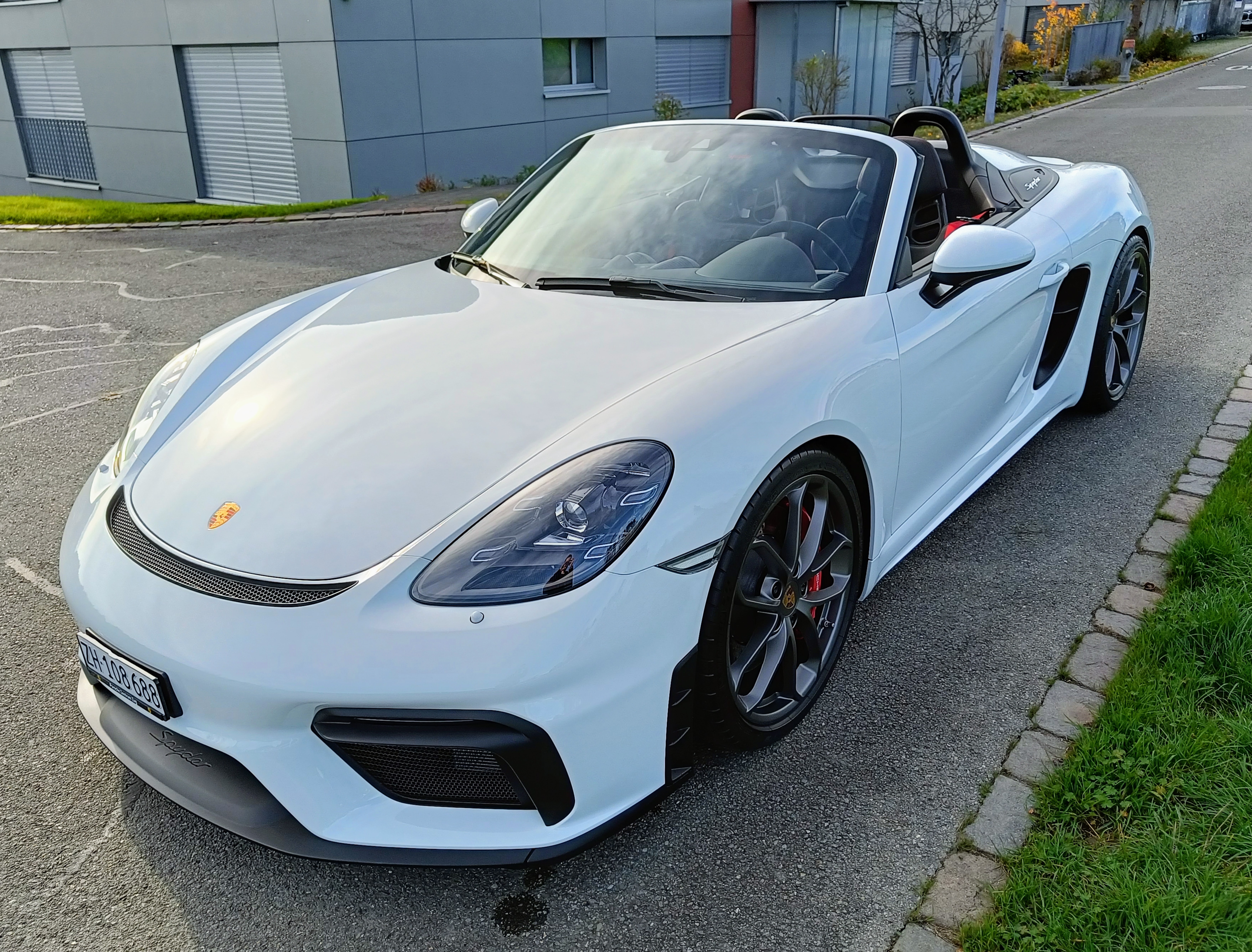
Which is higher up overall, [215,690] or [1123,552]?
[215,690]

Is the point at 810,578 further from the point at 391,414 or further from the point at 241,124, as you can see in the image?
the point at 241,124

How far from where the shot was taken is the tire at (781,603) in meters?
2.22

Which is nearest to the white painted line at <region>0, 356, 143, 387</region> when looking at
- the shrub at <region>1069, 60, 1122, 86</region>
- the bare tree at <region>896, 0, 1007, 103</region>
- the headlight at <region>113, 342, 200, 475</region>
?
the headlight at <region>113, 342, 200, 475</region>

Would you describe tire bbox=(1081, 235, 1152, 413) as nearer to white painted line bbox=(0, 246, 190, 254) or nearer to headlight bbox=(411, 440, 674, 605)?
headlight bbox=(411, 440, 674, 605)

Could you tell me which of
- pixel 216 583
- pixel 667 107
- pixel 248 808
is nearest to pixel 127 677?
pixel 216 583

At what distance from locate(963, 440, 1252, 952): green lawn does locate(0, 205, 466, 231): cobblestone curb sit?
31.1 ft

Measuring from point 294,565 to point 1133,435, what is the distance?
3.84m

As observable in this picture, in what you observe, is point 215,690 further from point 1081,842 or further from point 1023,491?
point 1023,491

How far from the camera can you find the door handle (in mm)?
3691

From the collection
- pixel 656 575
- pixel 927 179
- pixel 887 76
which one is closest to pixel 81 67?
pixel 887 76

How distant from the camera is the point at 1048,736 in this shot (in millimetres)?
2613

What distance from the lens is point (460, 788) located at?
1.98 meters

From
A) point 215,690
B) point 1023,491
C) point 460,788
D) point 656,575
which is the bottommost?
point 1023,491

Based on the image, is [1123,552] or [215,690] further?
[1123,552]
